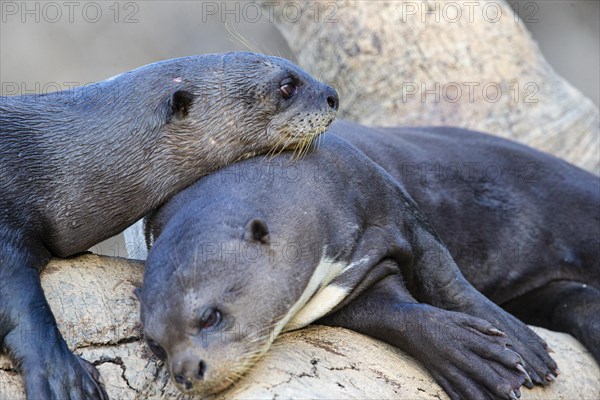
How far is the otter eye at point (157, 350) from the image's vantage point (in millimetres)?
3268


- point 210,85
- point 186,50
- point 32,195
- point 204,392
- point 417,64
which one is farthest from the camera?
point 186,50

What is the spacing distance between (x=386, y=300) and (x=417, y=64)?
300cm

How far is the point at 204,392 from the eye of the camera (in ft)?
10.5

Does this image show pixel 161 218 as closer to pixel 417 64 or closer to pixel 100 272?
pixel 100 272

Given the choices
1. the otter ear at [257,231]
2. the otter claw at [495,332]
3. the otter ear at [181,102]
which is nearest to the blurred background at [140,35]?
the otter ear at [181,102]

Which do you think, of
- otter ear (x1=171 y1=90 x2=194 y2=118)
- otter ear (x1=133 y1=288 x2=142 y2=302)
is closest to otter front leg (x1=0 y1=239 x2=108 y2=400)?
otter ear (x1=133 y1=288 x2=142 y2=302)

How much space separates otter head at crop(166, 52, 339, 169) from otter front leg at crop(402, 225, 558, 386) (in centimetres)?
68

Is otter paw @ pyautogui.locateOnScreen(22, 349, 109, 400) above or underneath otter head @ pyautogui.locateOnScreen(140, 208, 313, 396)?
underneath

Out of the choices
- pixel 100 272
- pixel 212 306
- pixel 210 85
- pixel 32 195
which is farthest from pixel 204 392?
pixel 210 85

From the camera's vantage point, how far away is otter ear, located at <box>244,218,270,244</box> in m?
3.43

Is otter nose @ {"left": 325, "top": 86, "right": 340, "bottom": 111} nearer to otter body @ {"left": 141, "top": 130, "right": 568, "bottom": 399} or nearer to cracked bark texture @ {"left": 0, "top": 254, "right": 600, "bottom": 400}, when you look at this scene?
otter body @ {"left": 141, "top": 130, "right": 568, "bottom": 399}

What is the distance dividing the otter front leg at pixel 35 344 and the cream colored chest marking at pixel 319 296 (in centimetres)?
77

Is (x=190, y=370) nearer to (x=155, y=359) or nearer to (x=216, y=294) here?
(x=216, y=294)

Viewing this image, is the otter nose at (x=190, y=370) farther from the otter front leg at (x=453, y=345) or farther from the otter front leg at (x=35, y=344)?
the otter front leg at (x=453, y=345)
